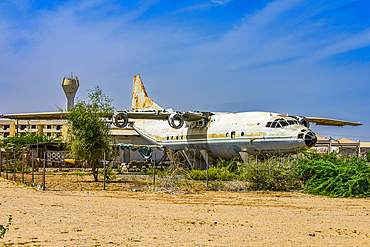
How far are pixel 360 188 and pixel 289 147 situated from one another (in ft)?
18.5

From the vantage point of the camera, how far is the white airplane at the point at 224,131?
19219mm

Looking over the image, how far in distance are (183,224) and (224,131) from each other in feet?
52.8

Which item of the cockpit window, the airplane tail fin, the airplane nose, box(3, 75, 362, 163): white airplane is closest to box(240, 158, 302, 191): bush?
the airplane nose

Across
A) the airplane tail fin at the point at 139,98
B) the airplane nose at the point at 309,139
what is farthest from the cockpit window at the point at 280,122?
the airplane tail fin at the point at 139,98

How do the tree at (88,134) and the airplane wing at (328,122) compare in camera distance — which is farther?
the airplane wing at (328,122)

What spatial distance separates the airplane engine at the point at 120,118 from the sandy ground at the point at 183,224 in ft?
46.3

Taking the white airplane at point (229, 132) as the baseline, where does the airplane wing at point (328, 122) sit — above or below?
above

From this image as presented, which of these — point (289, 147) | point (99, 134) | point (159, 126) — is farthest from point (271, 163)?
point (159, 126)

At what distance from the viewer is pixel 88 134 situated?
1903 cm

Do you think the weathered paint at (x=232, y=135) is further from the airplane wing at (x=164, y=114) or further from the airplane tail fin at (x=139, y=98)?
the airplane tail fin at (x=139, y=98)

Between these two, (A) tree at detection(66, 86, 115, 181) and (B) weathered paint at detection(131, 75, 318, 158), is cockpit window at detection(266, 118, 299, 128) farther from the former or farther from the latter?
(A) tree at detection(66, 86, 115, 181)

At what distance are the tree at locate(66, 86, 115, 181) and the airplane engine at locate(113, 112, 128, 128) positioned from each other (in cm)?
427

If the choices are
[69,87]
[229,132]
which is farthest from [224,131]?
[69,87]

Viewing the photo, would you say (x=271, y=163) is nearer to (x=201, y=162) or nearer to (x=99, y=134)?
(x=99, y=134)
